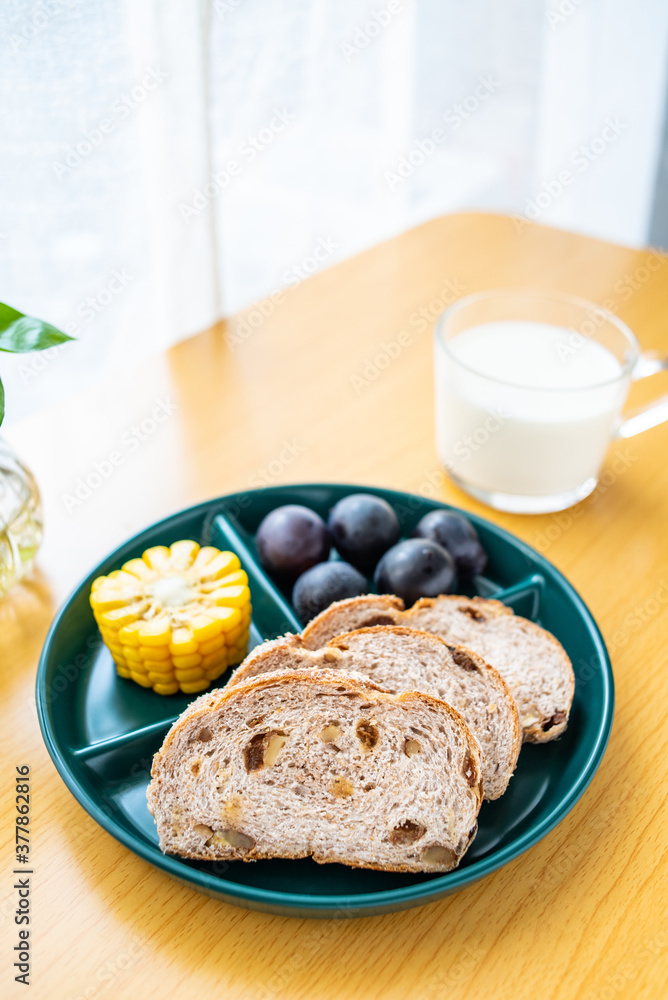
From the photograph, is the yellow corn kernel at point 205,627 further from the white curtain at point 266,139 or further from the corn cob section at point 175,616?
the white curtain at point 266,139

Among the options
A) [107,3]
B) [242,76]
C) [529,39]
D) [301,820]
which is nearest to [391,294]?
[242,76]

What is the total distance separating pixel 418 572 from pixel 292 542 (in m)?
0.18

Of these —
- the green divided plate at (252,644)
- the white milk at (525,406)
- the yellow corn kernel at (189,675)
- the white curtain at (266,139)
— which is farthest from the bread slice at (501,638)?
the white curtain at (266,139)

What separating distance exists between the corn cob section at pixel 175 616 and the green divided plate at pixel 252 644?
1.6 inches

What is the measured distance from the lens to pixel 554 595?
1.11 metres

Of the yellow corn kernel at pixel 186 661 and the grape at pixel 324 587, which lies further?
the grape at pixel 324 587

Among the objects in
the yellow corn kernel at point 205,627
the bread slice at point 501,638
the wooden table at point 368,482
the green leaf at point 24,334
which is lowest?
the wooden table at point 368,482

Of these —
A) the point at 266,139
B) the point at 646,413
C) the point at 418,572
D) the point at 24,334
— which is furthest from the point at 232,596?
the point at 266,139

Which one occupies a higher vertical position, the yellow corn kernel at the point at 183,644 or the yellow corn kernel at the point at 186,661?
the yellow corn kernel at the point at 183,644

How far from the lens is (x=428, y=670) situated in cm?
93

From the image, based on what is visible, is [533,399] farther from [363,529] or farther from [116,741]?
[116,741]

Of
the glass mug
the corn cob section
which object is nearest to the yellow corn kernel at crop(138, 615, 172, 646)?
the corn cob section

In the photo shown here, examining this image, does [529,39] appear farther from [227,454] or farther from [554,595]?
[554,595]

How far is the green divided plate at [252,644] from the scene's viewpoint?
76 cm
